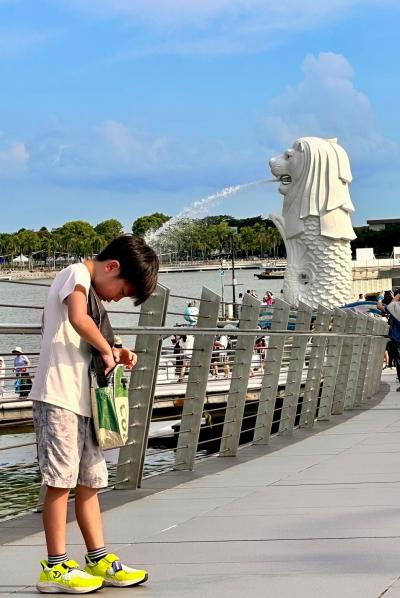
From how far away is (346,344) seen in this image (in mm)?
15188

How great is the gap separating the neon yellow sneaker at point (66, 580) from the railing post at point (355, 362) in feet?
35.9

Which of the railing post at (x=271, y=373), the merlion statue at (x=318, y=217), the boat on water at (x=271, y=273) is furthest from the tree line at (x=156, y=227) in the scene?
the railing post at (x=271, y=373)

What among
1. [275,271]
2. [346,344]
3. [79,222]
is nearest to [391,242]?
[275,271]

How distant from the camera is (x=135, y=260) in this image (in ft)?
14.0

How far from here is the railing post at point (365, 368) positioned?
16.7m

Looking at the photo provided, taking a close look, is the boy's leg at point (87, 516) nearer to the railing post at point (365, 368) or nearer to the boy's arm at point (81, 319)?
the boy's arm at point (81, 319)

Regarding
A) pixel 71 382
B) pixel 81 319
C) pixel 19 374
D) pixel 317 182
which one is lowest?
pixel 19 374

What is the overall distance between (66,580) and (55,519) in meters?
0.22

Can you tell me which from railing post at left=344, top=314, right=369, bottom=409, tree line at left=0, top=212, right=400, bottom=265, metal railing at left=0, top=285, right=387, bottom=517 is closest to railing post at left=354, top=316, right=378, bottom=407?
metal railing at left=0, top=285, right=387, bottom=517

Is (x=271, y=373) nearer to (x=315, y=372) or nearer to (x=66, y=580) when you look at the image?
(x=315, y=372)

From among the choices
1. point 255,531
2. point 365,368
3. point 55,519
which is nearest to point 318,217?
point 365,368

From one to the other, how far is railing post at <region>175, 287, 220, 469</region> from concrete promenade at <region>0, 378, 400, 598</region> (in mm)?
159

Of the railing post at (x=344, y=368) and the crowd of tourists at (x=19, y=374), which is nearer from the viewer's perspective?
the crowd of tourists at (x=19, y=374)

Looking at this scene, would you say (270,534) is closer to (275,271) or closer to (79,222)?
(275,271)
